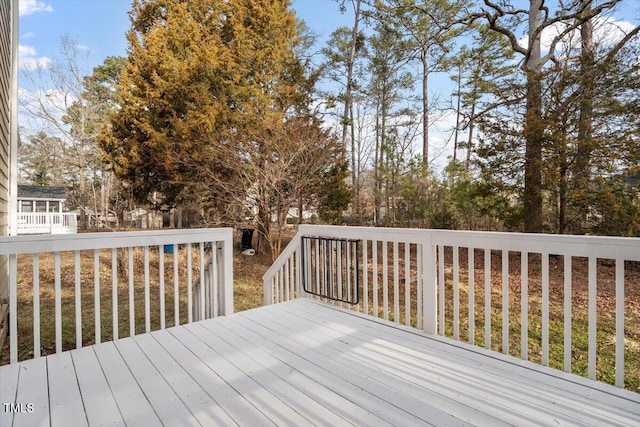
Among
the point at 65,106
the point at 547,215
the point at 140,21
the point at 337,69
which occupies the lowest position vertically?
the point at 547,215

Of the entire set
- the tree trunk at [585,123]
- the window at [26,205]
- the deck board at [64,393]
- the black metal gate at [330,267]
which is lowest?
the deck board at [64,393]

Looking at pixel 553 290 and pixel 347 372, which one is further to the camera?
pixel 553 290

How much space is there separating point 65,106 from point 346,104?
35.5 feet

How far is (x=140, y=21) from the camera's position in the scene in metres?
10.3

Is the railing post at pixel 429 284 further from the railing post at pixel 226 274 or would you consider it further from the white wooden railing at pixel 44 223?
the white wooden railing at pixel 44 223

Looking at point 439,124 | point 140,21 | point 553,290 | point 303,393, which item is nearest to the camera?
point 303,393

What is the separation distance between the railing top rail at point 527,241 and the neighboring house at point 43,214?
17.0 m

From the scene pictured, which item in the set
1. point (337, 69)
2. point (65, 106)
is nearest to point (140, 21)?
point (65, 106)

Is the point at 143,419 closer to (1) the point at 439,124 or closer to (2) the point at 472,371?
(2) the point at 472,371

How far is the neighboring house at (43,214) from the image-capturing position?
1426 centimetres

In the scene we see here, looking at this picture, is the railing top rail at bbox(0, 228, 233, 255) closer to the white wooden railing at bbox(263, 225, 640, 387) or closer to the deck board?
the deck board

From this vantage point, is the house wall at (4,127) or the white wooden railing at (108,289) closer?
the white wooden railing at (108,289)

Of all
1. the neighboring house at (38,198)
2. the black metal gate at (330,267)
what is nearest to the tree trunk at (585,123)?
the black metal gate at (330,267)

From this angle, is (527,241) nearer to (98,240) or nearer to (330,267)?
(330,267)
